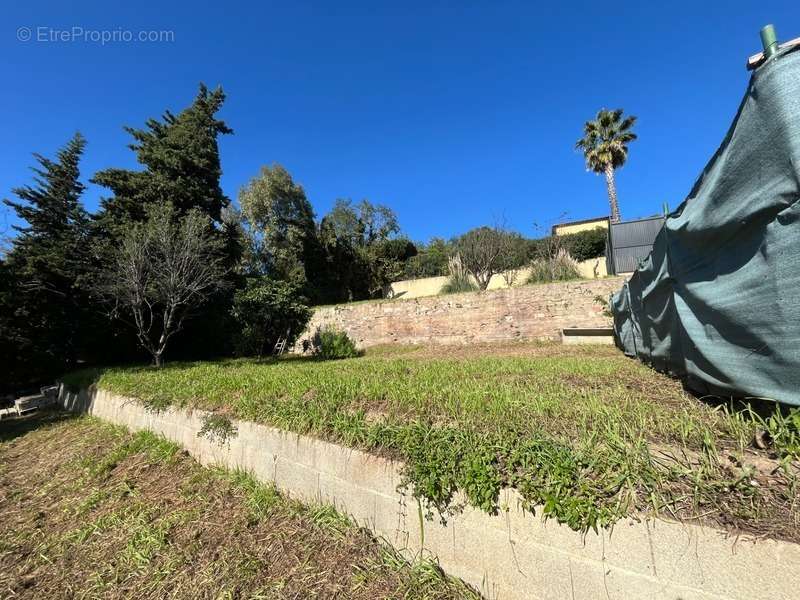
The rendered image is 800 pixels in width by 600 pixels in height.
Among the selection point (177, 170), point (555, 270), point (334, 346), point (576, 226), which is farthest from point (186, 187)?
point (576, 226)

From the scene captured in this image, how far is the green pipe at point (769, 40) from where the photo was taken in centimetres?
151

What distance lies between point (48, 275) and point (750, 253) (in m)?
14.2

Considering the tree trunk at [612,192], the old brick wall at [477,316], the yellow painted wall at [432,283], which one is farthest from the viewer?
the tree trunk at [612,192]

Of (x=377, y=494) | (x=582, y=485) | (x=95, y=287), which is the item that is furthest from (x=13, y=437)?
(x=582, y=485)

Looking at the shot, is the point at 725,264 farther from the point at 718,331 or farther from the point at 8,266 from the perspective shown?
the point at 8,266

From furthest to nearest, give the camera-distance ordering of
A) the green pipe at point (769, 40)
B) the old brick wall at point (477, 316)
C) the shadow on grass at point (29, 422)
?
the old brick wall at point (477, 316) → the shadow on grass at point (29, 422) → the green pipe at point (769, 40)

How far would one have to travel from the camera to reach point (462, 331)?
1071 cm

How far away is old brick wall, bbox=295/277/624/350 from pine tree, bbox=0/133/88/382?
22.3 feet

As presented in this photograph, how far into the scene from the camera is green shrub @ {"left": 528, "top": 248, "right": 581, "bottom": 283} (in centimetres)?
1146

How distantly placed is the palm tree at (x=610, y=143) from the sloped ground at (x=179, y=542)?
759 inches

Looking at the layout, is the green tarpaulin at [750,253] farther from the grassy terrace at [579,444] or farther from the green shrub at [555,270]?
the green shrub at [555,270]

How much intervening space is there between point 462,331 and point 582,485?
9405 millimetres

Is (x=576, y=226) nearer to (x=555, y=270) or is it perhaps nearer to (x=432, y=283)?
(x=432, y=283)

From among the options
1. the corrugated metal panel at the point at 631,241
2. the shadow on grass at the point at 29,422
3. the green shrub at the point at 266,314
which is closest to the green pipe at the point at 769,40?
the shadow on grass at the point at 29,422
